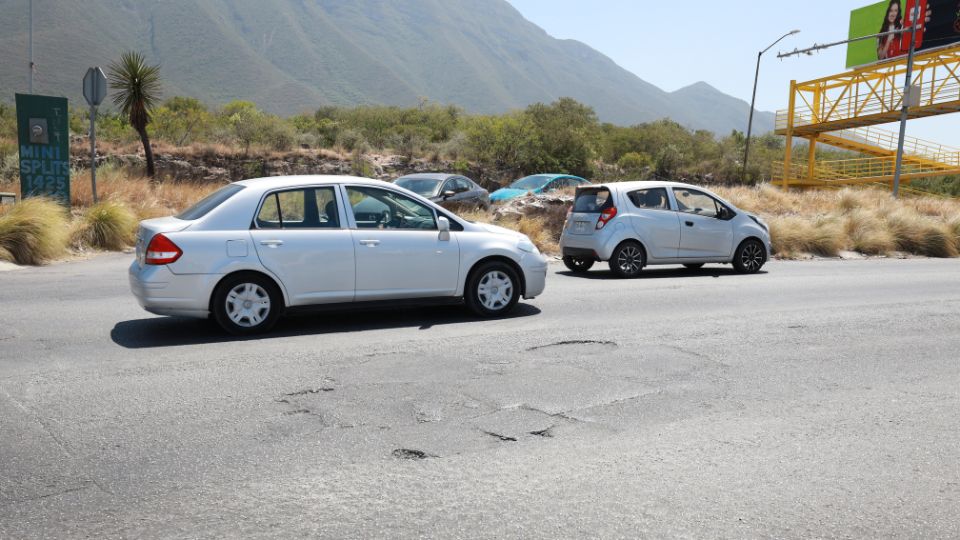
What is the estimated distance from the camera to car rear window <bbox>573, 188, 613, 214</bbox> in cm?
1357

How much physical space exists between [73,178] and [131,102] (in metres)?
7.82

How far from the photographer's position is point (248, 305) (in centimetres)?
773

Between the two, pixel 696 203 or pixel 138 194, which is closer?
pixel 696 203

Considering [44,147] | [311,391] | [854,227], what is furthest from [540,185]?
[311,391]

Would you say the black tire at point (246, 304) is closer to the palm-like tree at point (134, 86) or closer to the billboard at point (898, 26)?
→ the palm-like tree at point (134, 86)

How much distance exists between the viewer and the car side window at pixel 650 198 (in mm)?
13594

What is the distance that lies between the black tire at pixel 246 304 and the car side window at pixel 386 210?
1175mm

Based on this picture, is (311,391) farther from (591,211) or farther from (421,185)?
(421,185)

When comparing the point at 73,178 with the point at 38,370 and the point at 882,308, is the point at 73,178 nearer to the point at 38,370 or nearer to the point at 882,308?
the point at 38,370

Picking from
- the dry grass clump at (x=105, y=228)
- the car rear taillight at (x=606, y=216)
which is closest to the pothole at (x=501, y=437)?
the car rear taillight at (x=606, y=216)

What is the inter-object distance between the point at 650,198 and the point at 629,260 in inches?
46.2

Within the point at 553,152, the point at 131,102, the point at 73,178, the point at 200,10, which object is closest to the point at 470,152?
the point at 553,152

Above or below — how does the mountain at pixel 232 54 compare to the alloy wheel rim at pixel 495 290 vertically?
above

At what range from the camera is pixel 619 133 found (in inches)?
2152
